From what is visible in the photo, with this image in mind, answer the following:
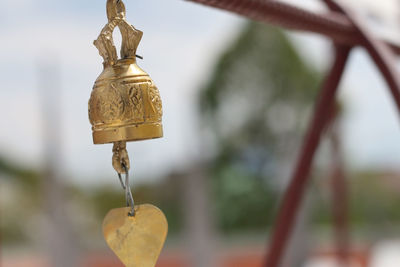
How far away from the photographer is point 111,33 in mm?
728

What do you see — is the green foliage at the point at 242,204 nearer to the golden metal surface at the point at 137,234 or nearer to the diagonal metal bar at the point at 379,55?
the diagonal metal bar at the point at 379,55

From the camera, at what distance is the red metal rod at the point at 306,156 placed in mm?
1150

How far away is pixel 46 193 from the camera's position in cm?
417

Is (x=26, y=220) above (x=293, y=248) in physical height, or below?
below

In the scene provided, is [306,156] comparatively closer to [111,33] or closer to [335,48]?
[335,48]

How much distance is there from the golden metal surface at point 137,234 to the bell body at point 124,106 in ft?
0.25

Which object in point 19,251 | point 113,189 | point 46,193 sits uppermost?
point 46,193

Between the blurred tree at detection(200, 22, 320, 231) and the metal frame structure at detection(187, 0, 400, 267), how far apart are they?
30.7 feet

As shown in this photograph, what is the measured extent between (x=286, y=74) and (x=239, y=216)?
2.26 m

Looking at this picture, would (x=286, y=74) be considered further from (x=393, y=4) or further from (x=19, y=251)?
(x=393, y=4)

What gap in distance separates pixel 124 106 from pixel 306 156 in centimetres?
51

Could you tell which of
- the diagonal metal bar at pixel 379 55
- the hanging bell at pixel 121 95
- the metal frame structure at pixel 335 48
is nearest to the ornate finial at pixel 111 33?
the hanging bell at pixel 121 95

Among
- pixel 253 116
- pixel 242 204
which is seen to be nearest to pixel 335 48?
pixel 242 204

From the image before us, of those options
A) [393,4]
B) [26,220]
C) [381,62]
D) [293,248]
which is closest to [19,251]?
[26,220]
